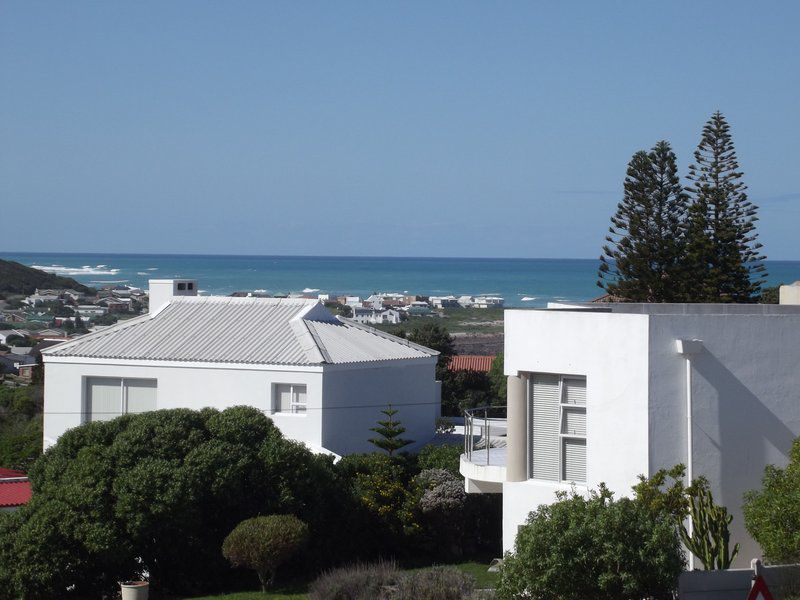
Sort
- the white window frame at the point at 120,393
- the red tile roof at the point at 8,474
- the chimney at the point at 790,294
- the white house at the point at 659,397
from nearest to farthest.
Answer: the white house at the point at 659,397 → the chimney at the point at 790,294 → the red tile roof at the point at 8,474 → the white window frame at the point at 120,393

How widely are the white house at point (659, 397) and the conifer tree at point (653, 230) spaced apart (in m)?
20.0

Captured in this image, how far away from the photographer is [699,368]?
14086 mm

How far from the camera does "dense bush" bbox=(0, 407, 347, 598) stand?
64.5ft

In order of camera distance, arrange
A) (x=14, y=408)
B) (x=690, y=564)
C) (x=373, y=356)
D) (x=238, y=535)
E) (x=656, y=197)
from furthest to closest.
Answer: (x=14, y=408) → (x=656, y=197) → (x=373, y=356) → (x=238, y=535) → (x=690, y=564)

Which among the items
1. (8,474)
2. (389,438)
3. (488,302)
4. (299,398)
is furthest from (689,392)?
(488,302)

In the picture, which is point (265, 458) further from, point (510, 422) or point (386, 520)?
point (510, 422)

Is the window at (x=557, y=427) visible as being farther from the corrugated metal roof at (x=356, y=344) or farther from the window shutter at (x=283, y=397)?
the window shutter at (x=283, y=397)

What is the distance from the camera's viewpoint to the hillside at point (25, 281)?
14125 centimetres

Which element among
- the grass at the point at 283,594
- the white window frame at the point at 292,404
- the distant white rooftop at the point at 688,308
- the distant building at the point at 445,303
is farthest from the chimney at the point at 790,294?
the distant building at the point at 445,303

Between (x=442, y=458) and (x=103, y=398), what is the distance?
1034 cm

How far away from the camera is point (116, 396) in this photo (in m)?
30.3

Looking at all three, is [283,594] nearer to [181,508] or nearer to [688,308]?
[181,508]

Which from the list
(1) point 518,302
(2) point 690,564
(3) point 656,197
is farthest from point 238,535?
(1) point 518,302

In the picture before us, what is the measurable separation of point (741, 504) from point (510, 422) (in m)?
3.15
